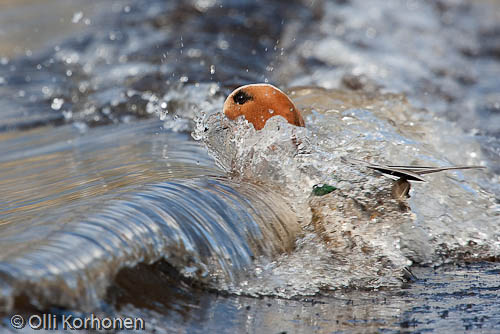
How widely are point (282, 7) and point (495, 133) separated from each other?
3644 millimetres

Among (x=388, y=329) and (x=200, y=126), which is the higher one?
(x=200, y=126)

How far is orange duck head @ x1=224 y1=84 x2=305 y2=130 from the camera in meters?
2.29

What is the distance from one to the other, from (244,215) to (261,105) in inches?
18.2

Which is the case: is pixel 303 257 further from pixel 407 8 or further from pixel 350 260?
pixel 407 8

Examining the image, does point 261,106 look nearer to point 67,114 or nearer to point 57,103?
point 67,114

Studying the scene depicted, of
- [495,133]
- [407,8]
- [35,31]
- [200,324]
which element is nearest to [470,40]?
[407,8]

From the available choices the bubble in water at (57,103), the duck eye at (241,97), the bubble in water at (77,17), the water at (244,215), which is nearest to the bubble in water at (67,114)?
the water at (244,215)


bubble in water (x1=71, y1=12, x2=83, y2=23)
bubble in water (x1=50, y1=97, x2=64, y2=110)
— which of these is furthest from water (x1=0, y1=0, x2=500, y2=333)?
bubble in water (x1=71, y1=12, x2=83, y2=23)

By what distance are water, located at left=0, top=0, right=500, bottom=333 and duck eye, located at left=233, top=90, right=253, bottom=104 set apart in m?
0.12

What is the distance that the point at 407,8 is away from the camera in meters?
7.80

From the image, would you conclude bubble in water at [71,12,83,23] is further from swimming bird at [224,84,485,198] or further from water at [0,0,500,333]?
swimming bird at [224,84,485,198]

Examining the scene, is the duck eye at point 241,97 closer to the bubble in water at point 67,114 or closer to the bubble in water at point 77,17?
the bubble in water at point 67,114

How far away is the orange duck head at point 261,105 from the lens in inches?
90.4

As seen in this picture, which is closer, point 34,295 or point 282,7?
point 34,295
